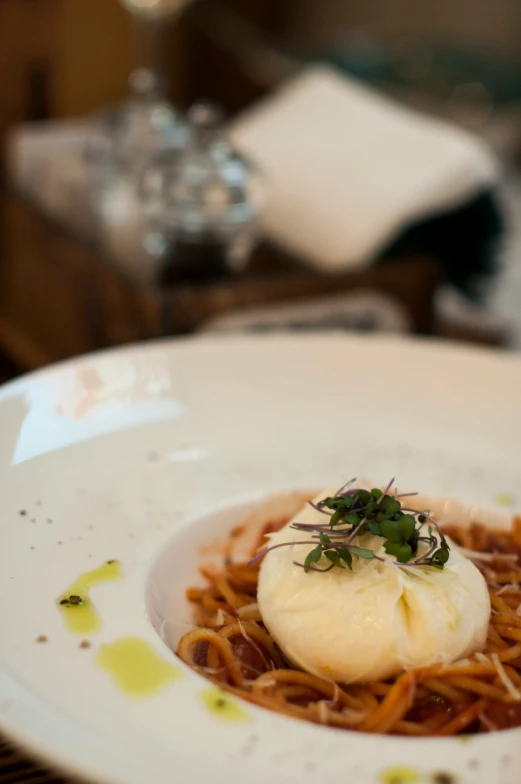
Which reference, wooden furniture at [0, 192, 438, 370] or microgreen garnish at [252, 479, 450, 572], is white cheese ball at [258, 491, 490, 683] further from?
wooden furniture at [0, 192, 438, 370]

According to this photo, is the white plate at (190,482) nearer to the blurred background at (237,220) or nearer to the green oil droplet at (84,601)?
the green oil droplet at (84,601)

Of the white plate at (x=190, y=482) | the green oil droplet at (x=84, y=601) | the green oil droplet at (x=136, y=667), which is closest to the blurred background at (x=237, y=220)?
the white plate at (x=190, y=482)

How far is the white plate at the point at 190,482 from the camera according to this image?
74 centimetres

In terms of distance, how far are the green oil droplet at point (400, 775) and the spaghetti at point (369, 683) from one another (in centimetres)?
11

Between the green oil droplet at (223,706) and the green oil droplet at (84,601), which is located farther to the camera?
the green oil droplet at (84,601)

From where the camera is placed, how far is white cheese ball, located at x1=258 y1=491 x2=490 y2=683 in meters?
0.94

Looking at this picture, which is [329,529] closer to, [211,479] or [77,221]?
[211,479]

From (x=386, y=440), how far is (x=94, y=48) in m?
3.85

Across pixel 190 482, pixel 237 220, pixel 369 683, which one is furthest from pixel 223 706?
pixel 237 220

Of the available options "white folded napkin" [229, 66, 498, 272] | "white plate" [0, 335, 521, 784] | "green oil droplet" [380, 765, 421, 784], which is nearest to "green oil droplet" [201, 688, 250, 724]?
"white plate" [0, 335, 521, 784]

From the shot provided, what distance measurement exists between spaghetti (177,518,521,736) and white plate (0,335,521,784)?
60mm

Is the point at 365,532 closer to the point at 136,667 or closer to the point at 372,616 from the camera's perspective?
the point at 372,616

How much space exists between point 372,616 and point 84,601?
0.29 meters

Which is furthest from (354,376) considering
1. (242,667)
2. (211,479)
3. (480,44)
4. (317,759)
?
(480,44)
